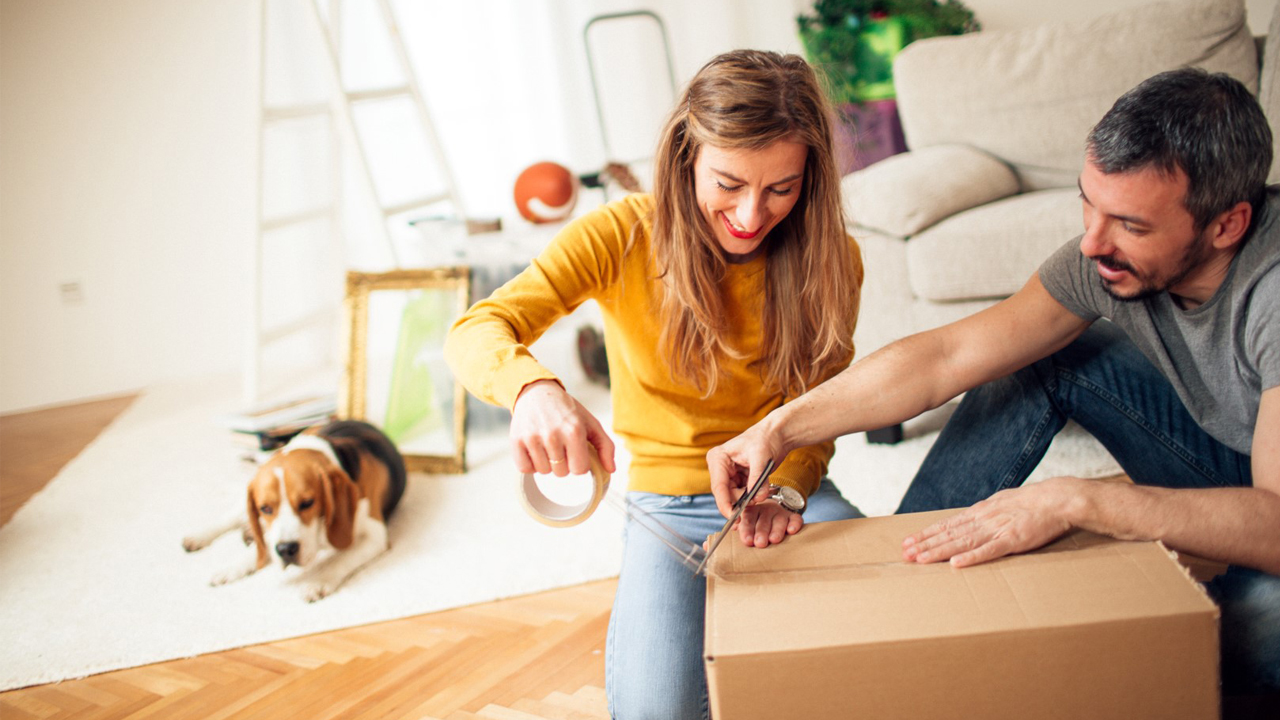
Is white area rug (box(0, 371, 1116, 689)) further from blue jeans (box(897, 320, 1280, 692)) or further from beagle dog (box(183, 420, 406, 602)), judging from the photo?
blue jeans (box(897, 320, 1280, 692))

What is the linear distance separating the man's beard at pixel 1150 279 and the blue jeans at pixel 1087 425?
18 centimetres

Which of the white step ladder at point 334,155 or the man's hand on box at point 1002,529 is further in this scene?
the white step ladder at point 334,155

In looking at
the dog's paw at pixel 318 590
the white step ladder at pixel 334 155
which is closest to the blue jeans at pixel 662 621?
the dog's paw at pixel 318 590

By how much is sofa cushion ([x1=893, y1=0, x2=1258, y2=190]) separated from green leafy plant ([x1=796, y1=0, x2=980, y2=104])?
693mm

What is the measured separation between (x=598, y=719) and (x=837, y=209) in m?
0.79

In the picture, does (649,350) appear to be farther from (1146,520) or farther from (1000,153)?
(1000,153)

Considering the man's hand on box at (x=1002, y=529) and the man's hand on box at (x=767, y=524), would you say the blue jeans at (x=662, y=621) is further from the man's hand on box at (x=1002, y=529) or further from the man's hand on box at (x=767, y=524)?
the man's hand on box at (x=1002, y=529)

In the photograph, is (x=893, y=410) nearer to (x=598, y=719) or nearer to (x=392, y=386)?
(x=598, y=719)

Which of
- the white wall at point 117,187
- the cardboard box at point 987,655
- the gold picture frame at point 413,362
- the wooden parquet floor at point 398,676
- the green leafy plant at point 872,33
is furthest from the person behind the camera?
the white wall at point 117,187

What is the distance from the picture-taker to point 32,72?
3.52 m

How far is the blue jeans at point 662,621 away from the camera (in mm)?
1064

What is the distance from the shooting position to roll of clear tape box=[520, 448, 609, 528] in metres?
0.98

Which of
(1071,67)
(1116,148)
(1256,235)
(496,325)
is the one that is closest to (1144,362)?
(1256,235)

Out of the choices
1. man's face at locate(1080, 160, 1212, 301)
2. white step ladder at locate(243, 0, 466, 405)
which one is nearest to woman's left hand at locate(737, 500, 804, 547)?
man's face at locate(1080, 160, 1212, 301)
